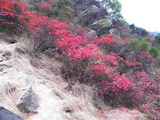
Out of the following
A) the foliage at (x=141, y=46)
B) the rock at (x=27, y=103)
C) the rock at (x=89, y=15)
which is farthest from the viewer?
the rock at (x=89, y=15)

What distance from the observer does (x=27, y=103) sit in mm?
2711

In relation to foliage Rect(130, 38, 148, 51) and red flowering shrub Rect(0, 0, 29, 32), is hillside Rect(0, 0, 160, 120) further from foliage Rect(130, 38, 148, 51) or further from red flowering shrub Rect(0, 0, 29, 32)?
foliage Rect(130, 38, 148, 51)

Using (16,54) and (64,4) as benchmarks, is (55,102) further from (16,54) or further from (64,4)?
(64,4)

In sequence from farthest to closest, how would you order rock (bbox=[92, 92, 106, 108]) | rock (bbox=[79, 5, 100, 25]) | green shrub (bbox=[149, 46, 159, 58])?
rock (bbox=[79, 5, 100, 25]) → green shrub (bbox=[149, 46, 159, 58]) → rock (bbox=[92, 92, 106, 108])

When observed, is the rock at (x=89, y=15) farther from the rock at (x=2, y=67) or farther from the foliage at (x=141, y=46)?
the rock at (x=2, y=67)

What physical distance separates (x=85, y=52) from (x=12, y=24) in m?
4.56

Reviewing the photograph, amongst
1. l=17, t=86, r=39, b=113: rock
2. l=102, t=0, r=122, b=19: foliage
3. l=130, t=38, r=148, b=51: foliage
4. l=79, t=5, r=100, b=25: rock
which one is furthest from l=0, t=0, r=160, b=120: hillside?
l=102, t=0, r=122, b=19: foliage

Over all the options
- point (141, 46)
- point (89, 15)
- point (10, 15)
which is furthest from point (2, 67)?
point (89, 15)

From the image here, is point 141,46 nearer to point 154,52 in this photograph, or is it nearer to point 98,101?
point 154,52

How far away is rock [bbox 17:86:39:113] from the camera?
2.63 m

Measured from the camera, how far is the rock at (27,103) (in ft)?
8.64

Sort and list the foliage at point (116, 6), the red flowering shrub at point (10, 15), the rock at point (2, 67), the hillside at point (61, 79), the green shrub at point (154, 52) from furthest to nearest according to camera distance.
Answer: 1. the foliage at point (116, 6)
2. the green shrub at point (154, 52)
3. the red flowering shrub at point (10, 15)
4. the rock at point (2, 67)
5. the hillside at point (61, 79)

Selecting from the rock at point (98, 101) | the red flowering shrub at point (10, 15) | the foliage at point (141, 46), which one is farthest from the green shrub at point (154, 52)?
the red flowering shrub at point (10, 15)

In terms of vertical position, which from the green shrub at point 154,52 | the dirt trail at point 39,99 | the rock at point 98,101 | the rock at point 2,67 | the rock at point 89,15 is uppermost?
the rock at point 89,15
